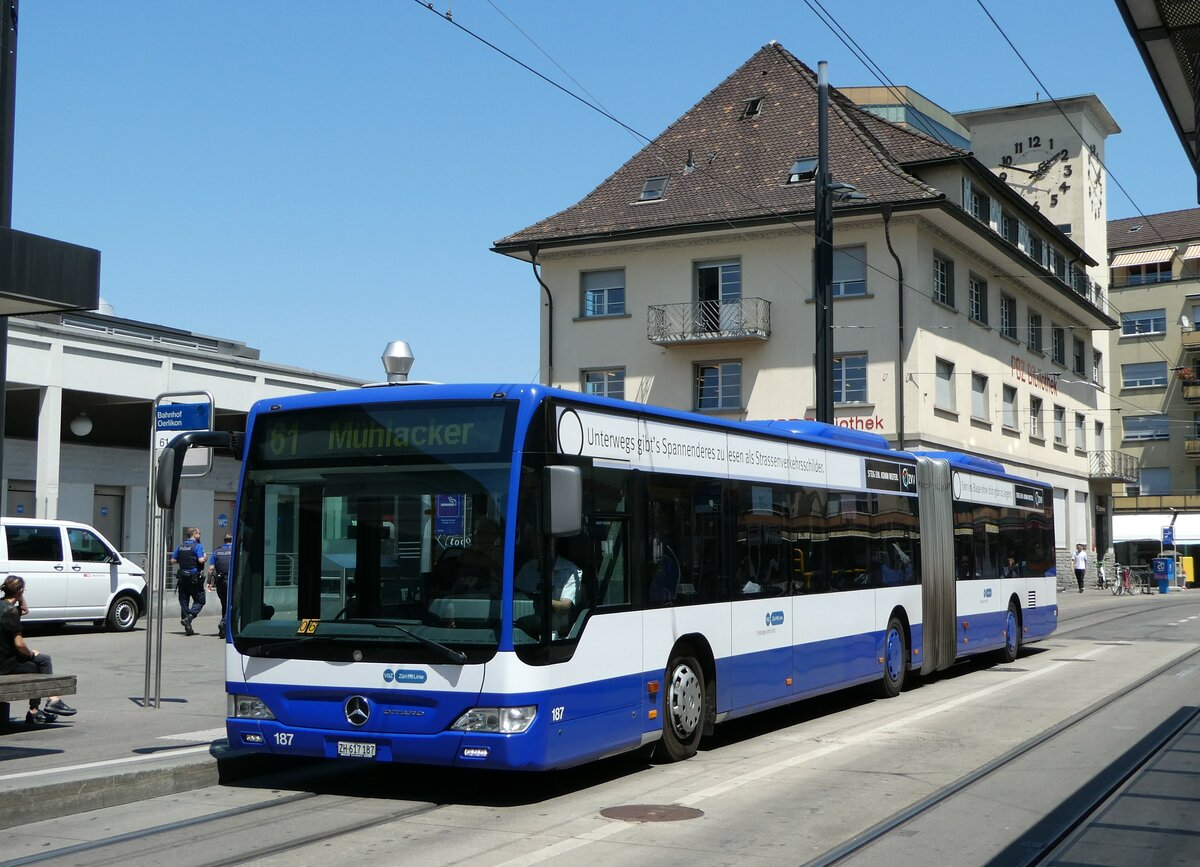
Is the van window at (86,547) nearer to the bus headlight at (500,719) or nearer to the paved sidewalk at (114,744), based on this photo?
the paved sidewalk at (114,744)

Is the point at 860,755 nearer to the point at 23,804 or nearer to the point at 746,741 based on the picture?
the point at 746,741

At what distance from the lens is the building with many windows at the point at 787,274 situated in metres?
37.4

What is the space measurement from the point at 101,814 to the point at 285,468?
2564mm

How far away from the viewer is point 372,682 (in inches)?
364

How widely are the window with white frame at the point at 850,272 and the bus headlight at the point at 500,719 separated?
30173 millimetres

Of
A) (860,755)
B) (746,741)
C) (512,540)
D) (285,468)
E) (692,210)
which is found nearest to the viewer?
(512,540)

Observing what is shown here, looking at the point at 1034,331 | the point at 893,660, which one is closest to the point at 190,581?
the point at 893,660

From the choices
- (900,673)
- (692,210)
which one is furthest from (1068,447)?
(900,673)

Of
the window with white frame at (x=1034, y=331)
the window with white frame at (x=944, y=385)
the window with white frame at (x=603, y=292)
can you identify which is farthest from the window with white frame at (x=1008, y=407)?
the window with white frame at (x=603, y=292)

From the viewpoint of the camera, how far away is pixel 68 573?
2409 centimetres

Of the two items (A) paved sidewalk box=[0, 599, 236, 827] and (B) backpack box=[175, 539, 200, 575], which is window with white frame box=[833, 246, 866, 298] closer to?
(B) backpack box=[175, 539, 200, 575]

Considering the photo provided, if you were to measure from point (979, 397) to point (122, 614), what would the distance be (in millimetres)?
26256

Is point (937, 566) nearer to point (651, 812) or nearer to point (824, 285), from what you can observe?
point (824, 285)

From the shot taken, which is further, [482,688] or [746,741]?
[746,741]
